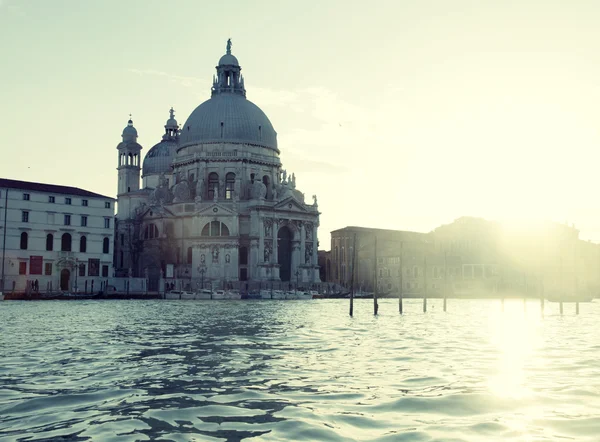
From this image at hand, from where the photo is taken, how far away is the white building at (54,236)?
2475 inches

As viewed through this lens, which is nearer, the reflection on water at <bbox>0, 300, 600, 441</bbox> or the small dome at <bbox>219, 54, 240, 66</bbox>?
the reflection on water at <bbox>0, 300, 600, 441</bbox>

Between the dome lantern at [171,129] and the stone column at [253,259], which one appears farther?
the dome lantern at [171,129]

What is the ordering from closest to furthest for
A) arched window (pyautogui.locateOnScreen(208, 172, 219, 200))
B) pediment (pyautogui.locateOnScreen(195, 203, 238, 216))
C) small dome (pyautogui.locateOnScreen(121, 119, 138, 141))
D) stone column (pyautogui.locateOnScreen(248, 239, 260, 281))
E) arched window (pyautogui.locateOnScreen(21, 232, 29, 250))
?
arched window (pyautogui.locateOnScreen(21, 232, 29, 250)) → stone column (pyautogui.locateOnScreen(248, 239, 260, 281)) → pediment (pyautogui.locateOnScreen(195, 203, 238, 216)) → arched window (pyautogui.locateOnScreen(208, 172, 219, 200)) → small dome (pyautogui.locateOnScreen(121, 119, 138, 141))

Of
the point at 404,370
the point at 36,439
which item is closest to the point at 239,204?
the point at 404,370

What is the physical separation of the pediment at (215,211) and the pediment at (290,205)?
530 centimetres

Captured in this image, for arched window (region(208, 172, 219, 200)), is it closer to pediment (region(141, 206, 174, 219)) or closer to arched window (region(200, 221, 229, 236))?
pediment (region(141, 206, 174, 219))

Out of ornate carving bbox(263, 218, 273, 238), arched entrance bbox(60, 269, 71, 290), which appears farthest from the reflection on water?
ornate carving bbox(263, 218, 273, 238)

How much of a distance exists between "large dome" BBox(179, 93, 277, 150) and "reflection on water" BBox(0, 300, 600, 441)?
6504cm

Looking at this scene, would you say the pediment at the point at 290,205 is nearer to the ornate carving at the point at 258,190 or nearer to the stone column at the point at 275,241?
the stone column at the point at 275,241

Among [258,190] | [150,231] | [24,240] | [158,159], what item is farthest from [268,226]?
[24,240]

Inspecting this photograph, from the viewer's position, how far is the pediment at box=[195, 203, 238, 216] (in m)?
81.4

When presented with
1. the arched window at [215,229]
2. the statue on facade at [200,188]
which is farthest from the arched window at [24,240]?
the statue on facade at [200,188]

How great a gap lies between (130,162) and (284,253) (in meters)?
29.1

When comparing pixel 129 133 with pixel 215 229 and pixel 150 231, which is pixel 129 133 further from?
pixel 215 229
